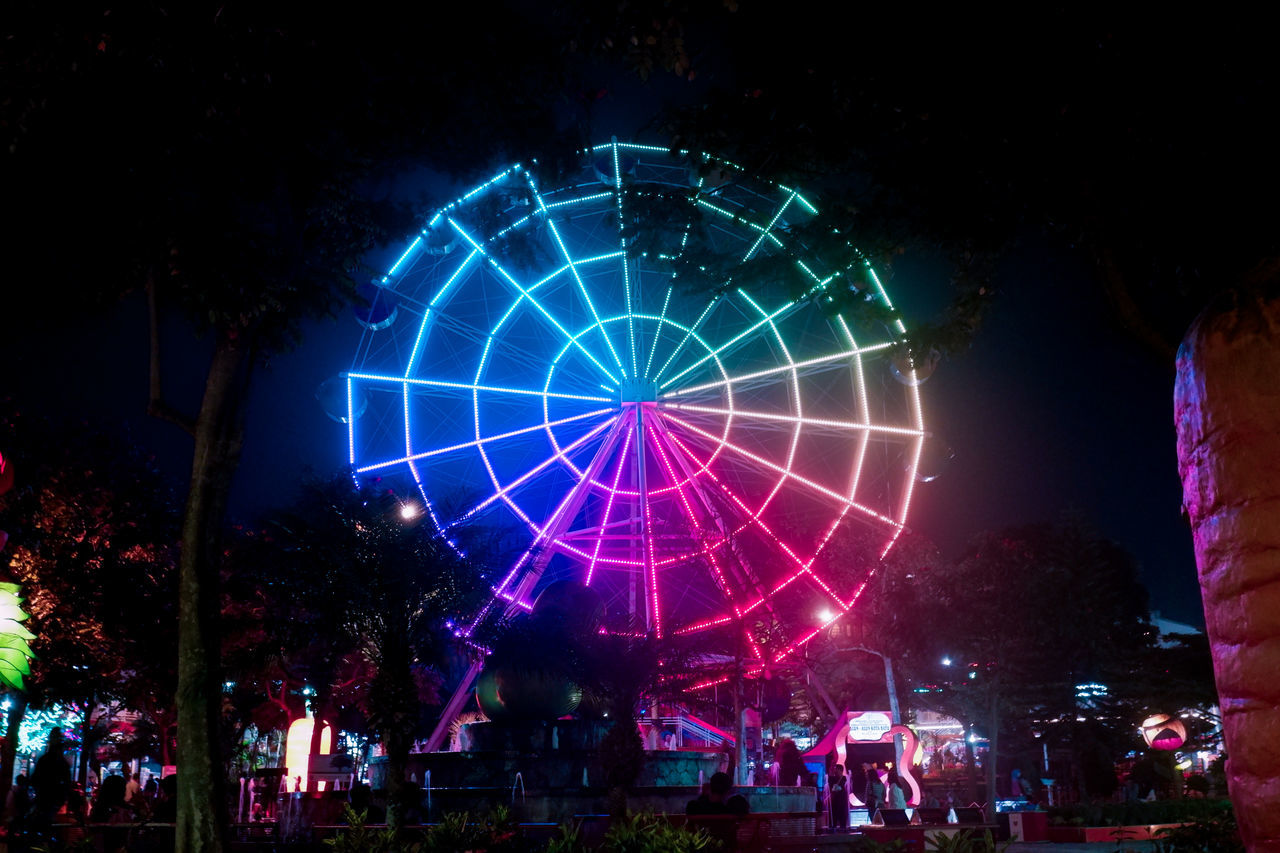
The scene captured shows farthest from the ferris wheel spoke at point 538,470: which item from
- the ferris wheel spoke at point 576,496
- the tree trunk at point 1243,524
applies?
the tree trunk at point 1243,524

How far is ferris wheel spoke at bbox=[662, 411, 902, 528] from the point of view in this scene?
25672mm

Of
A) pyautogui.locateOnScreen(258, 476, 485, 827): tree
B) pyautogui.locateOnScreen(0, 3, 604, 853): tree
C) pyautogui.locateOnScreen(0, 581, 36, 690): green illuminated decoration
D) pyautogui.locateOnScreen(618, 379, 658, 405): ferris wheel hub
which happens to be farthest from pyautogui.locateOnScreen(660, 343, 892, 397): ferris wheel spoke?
pyautogui.locateOnScreen(0, 581, 36, 690): green illuminated decoration

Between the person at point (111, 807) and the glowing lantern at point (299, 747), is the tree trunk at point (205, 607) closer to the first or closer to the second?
the person at point (111, 807)

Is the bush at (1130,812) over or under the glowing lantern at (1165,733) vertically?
under

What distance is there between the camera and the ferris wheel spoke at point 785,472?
25672 mm

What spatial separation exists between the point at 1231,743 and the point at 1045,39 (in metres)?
5.18

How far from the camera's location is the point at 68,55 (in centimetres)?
899

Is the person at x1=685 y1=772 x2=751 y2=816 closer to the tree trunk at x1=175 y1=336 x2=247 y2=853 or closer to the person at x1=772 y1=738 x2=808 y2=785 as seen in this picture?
the tree trunk at x1=175 y1=336 x2=247 y2=853

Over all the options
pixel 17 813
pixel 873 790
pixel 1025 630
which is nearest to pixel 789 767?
pixel 873 790

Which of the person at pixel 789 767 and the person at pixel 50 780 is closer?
the person at pixel 50 780

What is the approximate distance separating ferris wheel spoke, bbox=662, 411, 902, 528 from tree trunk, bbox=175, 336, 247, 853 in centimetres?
1628

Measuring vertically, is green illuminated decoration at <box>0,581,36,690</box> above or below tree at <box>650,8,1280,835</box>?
below

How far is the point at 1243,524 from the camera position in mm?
4031

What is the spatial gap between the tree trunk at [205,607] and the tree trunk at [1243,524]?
8.97 meters
